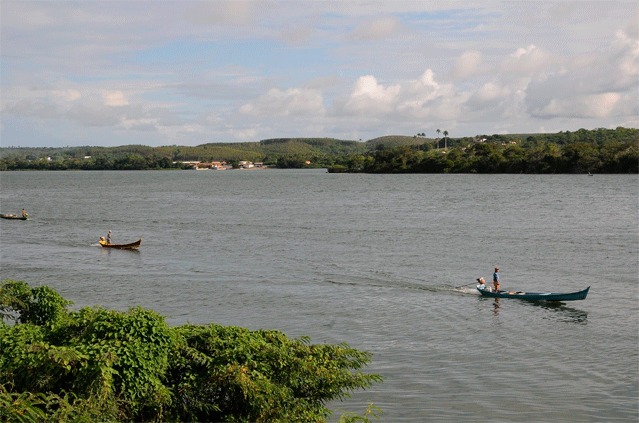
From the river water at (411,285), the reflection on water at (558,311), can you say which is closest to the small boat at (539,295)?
the reflection on water at (558,311)

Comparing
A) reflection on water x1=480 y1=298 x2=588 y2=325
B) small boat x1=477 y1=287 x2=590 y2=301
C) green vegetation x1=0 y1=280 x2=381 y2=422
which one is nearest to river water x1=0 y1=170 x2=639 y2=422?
reflection on water x1=480 y1=298 x2=588 y2=325

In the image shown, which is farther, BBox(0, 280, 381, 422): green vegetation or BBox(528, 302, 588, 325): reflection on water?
BBox(528, 302, 588, 325): reflection on water

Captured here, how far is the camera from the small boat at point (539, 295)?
37.9 m

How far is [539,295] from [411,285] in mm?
8356

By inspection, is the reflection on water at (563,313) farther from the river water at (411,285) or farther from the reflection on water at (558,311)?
the river water at (411,285)

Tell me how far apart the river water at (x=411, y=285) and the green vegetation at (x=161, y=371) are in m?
6.99

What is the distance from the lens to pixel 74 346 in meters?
15.2

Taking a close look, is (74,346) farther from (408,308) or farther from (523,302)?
(523,302)

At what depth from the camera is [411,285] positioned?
4431cm

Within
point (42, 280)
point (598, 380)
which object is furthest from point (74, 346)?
point (42, 280)

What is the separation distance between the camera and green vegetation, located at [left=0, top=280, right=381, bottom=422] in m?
14.1

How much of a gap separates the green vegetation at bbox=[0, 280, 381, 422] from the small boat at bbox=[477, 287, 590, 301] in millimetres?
22842

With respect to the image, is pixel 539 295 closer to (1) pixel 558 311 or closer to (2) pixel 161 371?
(1) pixel 558 311

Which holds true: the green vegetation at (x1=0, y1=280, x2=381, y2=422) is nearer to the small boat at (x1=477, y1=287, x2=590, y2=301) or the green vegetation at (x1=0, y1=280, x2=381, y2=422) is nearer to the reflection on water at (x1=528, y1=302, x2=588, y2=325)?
the reflection on water at (x1=528, y1=302, x2=588, y2=325)
